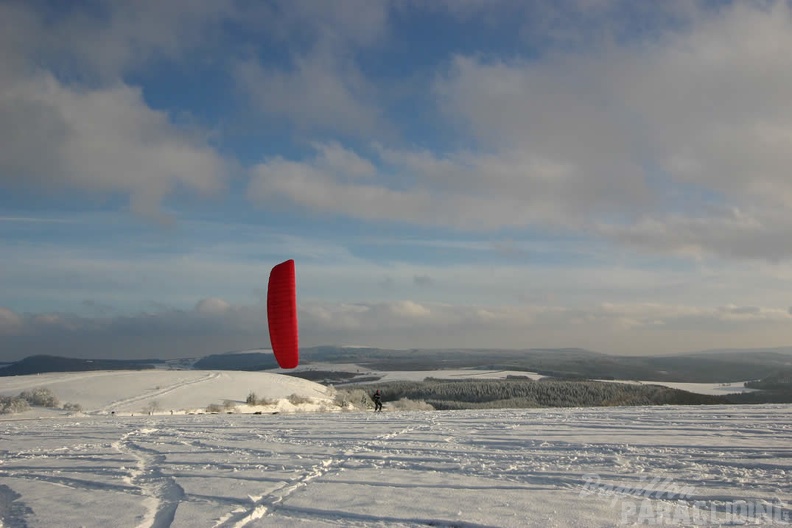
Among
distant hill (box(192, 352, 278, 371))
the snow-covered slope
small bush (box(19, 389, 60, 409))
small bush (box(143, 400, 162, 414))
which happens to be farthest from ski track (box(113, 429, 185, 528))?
distant hill (box(192, 352, 278, 371))

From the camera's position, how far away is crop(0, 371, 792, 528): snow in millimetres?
6742

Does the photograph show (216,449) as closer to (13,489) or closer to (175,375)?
(13,489)

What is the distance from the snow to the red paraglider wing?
2.52m

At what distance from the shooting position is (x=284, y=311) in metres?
17.5

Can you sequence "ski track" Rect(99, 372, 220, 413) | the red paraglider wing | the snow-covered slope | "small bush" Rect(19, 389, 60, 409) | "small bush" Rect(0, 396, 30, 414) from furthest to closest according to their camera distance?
the snow-covered slope < "small bush" Rect(19, 389, 60, 409) < "ski track" Rect(99, 372, 220, 413) < "small bush" Rect(0, 396, 30, 414) < the red paraglider wing

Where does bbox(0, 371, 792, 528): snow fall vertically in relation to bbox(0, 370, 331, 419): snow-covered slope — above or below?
above

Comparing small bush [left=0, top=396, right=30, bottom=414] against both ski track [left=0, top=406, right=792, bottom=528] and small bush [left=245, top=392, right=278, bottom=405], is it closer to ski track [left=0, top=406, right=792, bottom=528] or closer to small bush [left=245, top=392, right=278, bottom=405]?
small bush [left=245, top=392, right=278, bottom=405]

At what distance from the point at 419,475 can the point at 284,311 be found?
31.5 ft

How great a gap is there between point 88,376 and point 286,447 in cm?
3431

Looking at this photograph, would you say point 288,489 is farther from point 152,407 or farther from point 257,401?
point 257,401

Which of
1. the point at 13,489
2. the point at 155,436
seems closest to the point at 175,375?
the point at 155,436

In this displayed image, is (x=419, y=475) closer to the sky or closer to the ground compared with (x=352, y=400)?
closer to the sky

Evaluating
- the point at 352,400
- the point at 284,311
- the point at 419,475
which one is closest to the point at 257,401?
the point at 352,400

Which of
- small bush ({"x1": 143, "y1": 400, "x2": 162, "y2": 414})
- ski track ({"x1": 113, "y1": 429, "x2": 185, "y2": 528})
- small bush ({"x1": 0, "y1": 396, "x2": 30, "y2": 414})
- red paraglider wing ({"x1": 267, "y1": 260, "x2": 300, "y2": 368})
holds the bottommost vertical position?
small bush ({"x1": 143, "y1": 400, "x2": 162, "y2": 414})
